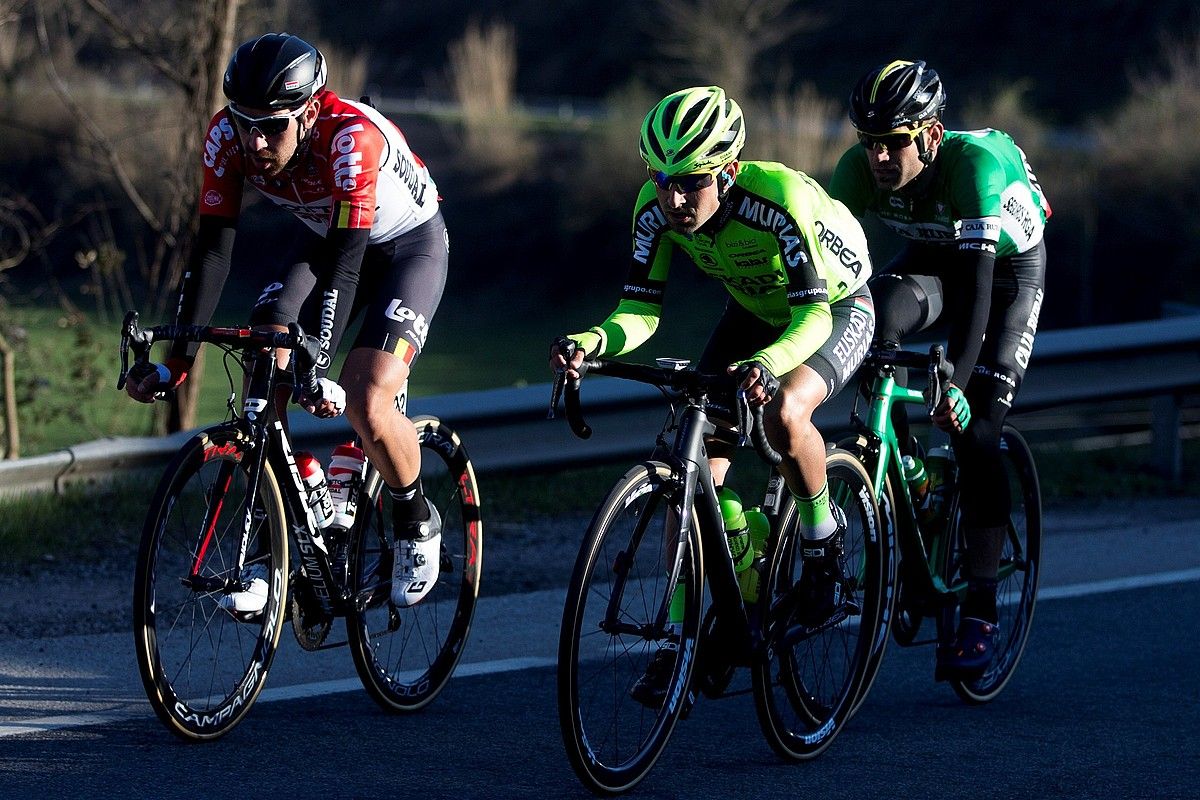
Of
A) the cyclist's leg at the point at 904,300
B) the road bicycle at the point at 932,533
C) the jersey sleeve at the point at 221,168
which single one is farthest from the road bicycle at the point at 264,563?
the cyclist's leg at the point at 904,300

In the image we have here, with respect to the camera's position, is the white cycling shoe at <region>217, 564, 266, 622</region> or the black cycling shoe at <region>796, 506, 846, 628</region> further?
the black cycling shoe at <region>796, 506, 846, 628</region>

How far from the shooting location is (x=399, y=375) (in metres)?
5.16

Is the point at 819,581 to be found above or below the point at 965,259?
below

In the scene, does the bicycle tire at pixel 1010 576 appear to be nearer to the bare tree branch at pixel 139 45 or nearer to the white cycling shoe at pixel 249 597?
the white cycling shoe at pixel 249 597

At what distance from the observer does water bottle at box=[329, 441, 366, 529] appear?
17.0 ft

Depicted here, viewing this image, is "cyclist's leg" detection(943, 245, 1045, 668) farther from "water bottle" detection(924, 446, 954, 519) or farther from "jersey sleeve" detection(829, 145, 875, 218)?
"jersey sleeve" detection(829, 145, 875, 218)

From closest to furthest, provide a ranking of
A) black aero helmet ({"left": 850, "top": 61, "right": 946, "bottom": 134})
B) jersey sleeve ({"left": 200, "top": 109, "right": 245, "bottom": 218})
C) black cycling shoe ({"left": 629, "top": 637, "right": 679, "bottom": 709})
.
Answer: black cycling shoe ({"left": 629, "top": 637, "right": 679, "bottom": 709}), jersey sleeve ({"left": 200, "top": 109, "right": 245, "bottom": 218}), black aero helmet ({"left": 850, "top": 61, "right": 946, "bottom": 134})

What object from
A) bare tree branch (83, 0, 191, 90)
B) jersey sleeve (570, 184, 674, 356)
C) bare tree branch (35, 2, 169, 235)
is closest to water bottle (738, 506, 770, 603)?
jersey sleeve (570, 184, 674, 356)

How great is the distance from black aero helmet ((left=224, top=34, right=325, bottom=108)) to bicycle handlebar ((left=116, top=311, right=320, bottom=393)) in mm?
701

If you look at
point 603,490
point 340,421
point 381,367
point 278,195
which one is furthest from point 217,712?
point 603,490

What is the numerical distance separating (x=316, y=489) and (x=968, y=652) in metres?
2.32

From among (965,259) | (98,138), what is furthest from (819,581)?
(98,138)

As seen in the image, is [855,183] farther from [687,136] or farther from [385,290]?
[385,290]

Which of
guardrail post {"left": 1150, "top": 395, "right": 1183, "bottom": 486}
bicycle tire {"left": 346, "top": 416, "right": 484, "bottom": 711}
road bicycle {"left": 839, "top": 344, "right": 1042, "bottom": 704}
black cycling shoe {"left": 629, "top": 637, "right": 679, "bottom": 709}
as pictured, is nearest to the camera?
black cycling shoe {"left": 629, "top": 637, "right": 679, "bottom": 709}
